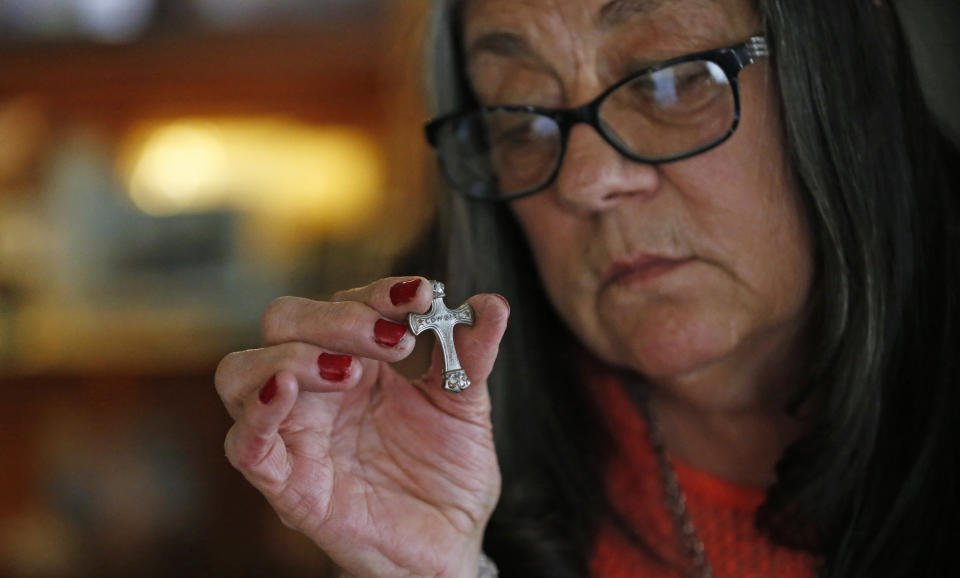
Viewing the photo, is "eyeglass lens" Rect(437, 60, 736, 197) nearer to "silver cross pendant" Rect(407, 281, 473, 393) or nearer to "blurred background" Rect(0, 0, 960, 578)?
"silver cross pendant" Rect(407, 281, 473, 393)

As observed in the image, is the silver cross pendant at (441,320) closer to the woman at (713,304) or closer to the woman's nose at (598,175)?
the woman at (713,304)

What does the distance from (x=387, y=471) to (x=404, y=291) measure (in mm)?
187

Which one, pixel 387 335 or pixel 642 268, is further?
pixel 642 268

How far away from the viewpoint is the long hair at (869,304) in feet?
2.38

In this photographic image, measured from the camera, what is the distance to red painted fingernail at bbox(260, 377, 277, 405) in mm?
550

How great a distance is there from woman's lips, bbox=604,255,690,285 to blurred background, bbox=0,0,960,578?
110cm

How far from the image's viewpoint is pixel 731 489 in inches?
33.0

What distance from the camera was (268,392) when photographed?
552mm

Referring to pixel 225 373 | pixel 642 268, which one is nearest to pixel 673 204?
pixel 642 268

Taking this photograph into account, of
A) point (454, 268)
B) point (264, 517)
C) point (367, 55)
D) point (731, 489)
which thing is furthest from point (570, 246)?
point (264, 517)

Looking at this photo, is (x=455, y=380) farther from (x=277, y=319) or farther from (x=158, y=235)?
(x=158, y=235)

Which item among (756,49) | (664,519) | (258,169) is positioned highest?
(756,49)

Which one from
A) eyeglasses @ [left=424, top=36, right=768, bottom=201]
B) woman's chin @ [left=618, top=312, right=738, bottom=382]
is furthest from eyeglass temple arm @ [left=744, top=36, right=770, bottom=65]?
woman's chin @ [left=618, top=312, right=738, bottom=382]

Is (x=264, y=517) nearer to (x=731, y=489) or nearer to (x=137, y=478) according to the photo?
(x=137, y=478)
